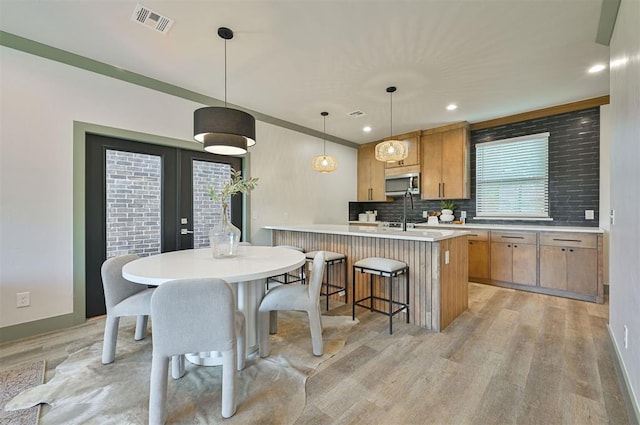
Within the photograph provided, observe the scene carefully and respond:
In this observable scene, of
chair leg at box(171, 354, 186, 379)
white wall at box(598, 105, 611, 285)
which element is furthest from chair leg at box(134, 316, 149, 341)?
white wall at box(598, 105, 611, 285)

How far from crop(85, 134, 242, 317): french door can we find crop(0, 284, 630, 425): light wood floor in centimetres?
89

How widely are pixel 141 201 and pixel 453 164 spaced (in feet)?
16.1

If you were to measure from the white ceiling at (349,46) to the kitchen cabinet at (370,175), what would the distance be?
7.41ft

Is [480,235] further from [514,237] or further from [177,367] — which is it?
[177,367]

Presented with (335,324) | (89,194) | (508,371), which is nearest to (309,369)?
(335,324)

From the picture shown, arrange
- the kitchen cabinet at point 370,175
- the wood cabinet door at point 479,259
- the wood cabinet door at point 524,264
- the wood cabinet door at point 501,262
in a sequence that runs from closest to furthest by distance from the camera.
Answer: the wood cabinet door at point 524,264 → the wood cabinet door at point 501,262 → the wood cabinet door at point 479,259 → the kitchen cabinet at point 370,175

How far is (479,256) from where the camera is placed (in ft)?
14.4

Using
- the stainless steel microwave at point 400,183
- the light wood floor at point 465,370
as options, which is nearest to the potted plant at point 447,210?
the stainless steel microwave at point 400,183

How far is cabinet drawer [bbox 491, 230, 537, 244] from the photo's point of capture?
395cm

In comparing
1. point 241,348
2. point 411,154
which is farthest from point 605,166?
point 241,348

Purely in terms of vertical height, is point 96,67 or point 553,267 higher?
point 96,67

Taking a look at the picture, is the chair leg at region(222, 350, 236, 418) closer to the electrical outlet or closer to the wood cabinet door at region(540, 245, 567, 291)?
the electrical outlet

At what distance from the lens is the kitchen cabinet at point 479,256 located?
4332mm

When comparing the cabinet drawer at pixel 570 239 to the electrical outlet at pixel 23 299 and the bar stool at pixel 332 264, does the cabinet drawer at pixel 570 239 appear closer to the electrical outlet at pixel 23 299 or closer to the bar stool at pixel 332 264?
the bar stool at pixel 332 264
